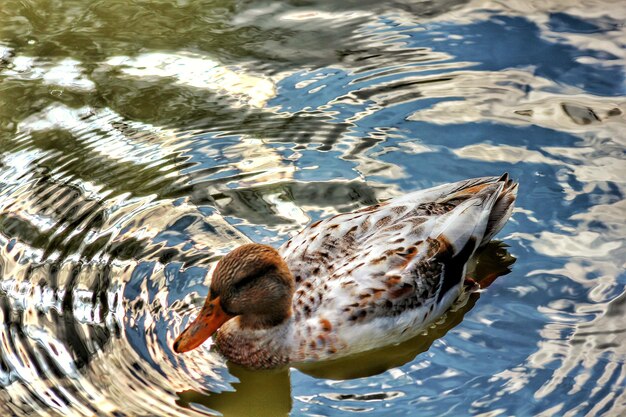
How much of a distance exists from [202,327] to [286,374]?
724mm

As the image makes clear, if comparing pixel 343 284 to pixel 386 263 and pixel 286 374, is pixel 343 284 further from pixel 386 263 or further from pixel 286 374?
pixel 286 374

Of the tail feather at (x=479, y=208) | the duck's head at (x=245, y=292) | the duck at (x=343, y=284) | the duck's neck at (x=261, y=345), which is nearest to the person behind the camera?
the duck's head at (x=245, y=292)

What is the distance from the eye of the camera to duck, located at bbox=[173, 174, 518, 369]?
721 centimetres

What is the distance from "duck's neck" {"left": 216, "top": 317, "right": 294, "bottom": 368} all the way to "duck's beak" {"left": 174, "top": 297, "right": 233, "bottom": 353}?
286 mm

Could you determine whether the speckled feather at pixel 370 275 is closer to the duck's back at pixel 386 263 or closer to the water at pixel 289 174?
the duck's back at pixel 386 263

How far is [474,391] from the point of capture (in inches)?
269

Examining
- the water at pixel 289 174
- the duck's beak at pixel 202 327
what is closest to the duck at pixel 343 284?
the duck's beak at pixel 202 327

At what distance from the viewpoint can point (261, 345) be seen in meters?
7.40

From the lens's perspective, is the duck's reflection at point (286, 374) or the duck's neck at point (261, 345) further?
the duck's neck at point (261, 345)

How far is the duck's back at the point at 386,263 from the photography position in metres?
7.29

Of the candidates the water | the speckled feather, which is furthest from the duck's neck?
the water

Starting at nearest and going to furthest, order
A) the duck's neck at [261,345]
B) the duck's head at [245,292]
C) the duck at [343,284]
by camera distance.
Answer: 1. the duck's head at [245,292]
2. the duck at [343,284]
3. the duck's neck at [261,345]

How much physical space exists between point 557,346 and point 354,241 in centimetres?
161

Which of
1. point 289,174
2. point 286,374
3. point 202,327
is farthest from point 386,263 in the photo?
point 289,174
